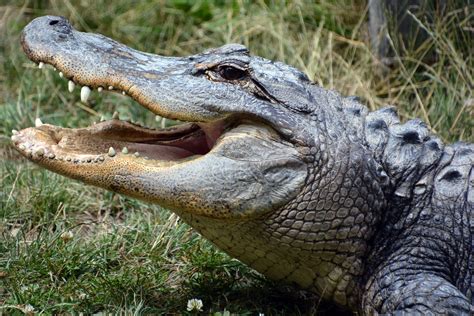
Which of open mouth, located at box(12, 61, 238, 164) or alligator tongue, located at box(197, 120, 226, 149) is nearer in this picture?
open mouth, located at box(12, 61, 238, 164)

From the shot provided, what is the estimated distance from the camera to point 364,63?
20.8 feet

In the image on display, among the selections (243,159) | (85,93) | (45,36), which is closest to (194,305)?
(243,159)

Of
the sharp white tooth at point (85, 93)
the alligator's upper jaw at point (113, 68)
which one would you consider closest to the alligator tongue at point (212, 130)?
the alligator's upper jaw at point (113, 68)

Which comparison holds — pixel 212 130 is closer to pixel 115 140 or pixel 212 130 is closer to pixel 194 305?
pixel 115 140

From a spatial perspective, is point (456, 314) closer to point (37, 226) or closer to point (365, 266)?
point (365, 266)

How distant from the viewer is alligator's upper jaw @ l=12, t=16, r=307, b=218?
143 inches

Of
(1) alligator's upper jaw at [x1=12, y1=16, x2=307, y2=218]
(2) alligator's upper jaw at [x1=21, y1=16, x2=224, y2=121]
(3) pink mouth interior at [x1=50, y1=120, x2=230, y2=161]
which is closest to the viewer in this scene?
(1) alligator's upper jaw at [x1=12, y1=16, x2=307, y2=218]

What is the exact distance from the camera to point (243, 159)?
12.1ft

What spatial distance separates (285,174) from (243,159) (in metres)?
0.19

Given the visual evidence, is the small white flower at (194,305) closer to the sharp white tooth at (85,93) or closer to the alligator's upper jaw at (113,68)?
the alligator's upper jaw at (113,68)

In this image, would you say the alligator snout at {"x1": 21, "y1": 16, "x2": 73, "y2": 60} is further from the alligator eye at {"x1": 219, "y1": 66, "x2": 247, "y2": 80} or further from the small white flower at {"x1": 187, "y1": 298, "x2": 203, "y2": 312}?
the small white flower at {"x1": 187, "y1": 298, "x2": 203, "y2": 312}

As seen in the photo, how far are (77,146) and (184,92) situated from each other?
0.53 m

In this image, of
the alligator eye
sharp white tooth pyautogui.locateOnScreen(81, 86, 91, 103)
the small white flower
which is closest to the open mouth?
sharp white tooth pyautogui.locateOnScreen(81, 86, 91, 103)

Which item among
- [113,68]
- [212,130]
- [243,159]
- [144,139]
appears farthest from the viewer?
[144,139]
